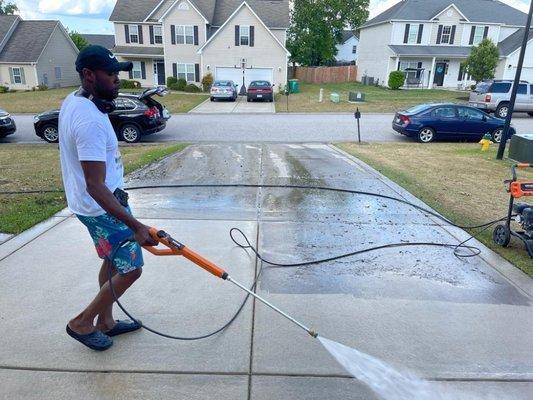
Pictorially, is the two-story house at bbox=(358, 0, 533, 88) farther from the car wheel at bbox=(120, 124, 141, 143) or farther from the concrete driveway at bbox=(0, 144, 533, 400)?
the concrete driveway at bbox=(0, 144, 533, 400)

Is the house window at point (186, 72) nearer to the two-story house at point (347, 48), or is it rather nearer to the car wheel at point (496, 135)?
the car wheel at point (496, 135)

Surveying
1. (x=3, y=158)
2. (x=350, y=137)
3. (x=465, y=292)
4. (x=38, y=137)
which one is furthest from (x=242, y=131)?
(x=465, y=292)

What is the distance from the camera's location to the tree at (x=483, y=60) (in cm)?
2836

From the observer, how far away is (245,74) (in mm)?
32938

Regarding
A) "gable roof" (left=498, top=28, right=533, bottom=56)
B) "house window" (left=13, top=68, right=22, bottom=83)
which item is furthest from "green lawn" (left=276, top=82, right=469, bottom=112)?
"house window" (left=13, top=68, right=22, bottom=83)

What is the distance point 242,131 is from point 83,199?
13815 mm

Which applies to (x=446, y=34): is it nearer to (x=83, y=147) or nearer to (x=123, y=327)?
(x=123, y=327)

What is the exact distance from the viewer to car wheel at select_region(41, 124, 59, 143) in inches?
528

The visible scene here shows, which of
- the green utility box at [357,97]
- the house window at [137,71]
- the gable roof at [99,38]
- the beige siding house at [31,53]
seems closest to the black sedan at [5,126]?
the green utility box at [357,97]

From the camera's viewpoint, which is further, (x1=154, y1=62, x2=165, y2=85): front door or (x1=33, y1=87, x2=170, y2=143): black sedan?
(x1=154, y1=62, x2=165, y2=85): front door

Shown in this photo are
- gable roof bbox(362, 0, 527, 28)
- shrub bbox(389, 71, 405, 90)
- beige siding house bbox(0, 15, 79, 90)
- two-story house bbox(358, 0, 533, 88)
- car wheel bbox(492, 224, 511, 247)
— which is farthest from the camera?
gable roof bbox(362, 0, 527, 28)

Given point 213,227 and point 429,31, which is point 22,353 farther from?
point 429,31

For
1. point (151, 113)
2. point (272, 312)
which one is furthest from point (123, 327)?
point (151, 113)

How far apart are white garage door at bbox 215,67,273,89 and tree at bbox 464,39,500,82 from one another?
1445 cm
